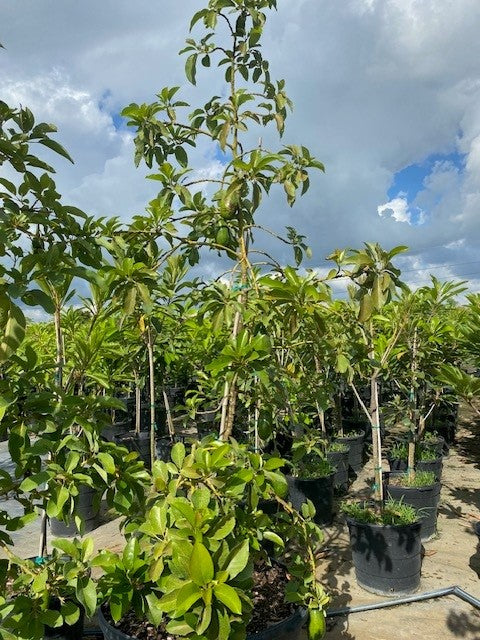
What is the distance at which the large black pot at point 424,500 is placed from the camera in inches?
133

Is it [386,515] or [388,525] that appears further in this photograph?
[386,515]

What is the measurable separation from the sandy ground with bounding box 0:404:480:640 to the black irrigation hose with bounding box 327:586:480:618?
0.02 m

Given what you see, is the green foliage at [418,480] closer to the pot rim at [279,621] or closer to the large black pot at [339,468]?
the large black pot at [339,468]

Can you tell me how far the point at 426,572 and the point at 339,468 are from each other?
1502mm

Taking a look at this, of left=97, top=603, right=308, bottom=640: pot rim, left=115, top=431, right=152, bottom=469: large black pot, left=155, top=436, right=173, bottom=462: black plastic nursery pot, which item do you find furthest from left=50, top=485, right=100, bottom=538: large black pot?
left=97, top=603, right=308, bottom=640: pot rim

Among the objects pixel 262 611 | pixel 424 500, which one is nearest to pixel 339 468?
pixel 424 500

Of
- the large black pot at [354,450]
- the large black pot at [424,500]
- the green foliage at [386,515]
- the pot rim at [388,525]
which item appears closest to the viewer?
the pot rim at [388,525]

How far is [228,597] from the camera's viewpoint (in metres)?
1.08

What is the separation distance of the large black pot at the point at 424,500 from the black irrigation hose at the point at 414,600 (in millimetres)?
761

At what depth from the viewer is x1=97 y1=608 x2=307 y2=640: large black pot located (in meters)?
1.63

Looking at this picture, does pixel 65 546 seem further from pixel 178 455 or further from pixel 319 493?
pixel 319 493

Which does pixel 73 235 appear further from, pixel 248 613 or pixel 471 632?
pixel 471 632

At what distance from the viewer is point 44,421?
133cm

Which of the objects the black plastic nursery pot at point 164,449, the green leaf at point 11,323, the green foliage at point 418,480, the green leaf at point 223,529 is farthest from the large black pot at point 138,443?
the green leaf at point 11,323
